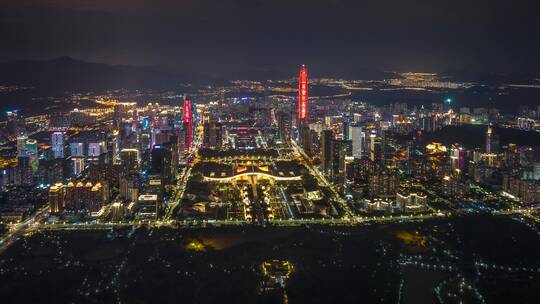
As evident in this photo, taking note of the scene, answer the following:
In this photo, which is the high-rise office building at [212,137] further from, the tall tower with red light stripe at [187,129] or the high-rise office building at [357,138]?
the high-rise office building at [357,138]

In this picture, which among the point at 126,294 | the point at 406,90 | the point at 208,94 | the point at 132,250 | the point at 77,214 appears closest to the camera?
the point at 126,294

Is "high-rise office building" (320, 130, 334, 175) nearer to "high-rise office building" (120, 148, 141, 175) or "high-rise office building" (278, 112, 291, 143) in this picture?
"high-rise office building" (120, 148, 141, 175)

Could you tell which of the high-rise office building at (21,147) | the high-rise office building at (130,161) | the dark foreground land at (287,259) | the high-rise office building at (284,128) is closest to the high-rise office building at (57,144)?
the high-rise office building at (21,147)

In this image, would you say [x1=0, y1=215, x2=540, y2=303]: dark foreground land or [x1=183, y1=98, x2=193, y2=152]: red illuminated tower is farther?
[x1=183, y1=98, x2=193, y2=152]: red illuminated tower

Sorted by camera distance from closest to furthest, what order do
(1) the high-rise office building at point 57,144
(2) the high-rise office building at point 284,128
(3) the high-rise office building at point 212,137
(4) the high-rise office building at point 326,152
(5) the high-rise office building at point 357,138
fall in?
(4) the high-rise office building at point 326,152, (1) the high-rise office building at point 57,144, (5) the high-rise office building at point 357,138, (3) the high-rise office building at point 212,137, (2) the high-rise office building at point 284,128

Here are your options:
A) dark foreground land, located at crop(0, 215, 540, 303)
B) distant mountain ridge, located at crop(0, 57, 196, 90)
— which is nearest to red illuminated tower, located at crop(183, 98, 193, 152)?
distant mountain ridge, located at crop(0, 57, 196, 90)

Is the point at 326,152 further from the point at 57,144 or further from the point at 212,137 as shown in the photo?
the point at 57,144

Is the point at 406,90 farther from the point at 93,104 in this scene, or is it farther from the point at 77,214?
the point at 77,214

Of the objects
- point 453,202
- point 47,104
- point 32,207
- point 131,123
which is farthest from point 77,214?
point 47,104
